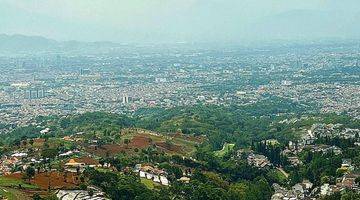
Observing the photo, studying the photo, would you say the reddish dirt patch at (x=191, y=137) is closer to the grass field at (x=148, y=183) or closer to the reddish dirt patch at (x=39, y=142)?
the reddish dirt patch at (x=39, y=142)

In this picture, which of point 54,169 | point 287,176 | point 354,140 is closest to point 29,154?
point 54,169

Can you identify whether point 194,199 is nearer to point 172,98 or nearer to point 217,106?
point 217,106

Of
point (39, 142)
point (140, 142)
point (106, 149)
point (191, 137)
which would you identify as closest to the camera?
point (39, 142)

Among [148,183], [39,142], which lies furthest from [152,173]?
[39,142]

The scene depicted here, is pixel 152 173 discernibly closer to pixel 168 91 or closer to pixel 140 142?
pixel 140 142

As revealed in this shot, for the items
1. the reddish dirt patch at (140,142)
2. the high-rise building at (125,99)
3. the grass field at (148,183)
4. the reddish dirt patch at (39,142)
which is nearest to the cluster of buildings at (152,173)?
the grass field at (148,183)

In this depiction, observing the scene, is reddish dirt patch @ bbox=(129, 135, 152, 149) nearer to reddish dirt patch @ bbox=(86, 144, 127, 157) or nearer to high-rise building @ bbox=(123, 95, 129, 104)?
reddish dirt patch @ bbox=(86, 144, 127, 157)
